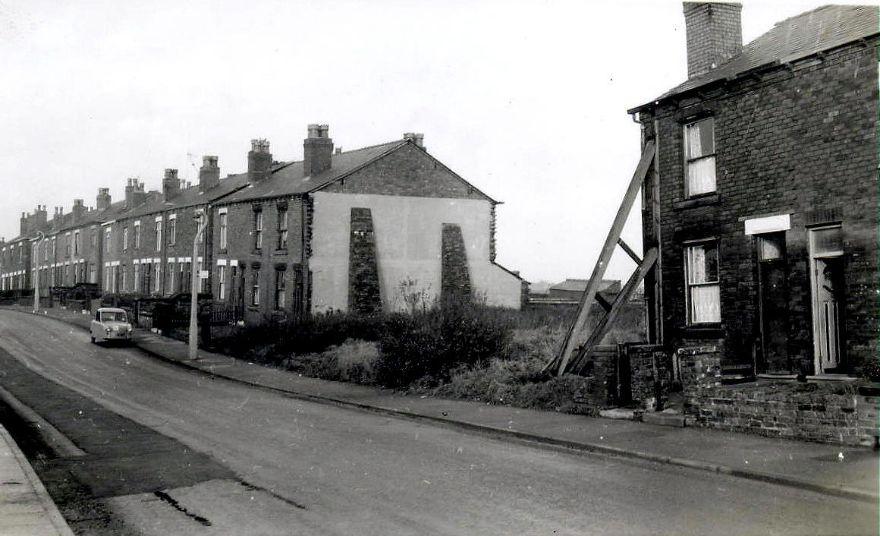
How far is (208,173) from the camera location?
45406 mm

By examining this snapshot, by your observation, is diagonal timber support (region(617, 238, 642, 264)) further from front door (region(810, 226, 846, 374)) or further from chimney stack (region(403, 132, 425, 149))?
chimney stack (region(403, 132, 425, 149))

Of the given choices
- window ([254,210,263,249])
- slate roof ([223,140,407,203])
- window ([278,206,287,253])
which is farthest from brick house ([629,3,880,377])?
window ([254,210,263,249])

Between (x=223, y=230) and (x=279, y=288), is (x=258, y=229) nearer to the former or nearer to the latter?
(x=279, y=288)

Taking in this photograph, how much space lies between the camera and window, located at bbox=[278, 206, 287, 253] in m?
33.8

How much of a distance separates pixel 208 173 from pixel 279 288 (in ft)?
49.2

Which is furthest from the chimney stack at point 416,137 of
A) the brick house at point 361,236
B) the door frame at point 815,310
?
the door frame at point 815,310

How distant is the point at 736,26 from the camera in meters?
16.8

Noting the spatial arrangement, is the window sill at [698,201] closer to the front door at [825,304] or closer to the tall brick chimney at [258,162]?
the front door at [825,304]

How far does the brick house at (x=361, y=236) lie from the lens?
3256cm

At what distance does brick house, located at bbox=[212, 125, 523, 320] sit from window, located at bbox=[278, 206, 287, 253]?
0.15ft

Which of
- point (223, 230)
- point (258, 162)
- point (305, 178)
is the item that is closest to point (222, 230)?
point (223, 230)

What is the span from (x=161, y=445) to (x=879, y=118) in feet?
42.4

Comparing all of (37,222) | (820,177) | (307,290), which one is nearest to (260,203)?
(307,290)

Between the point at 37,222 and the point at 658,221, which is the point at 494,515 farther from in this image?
the point at 37,222
